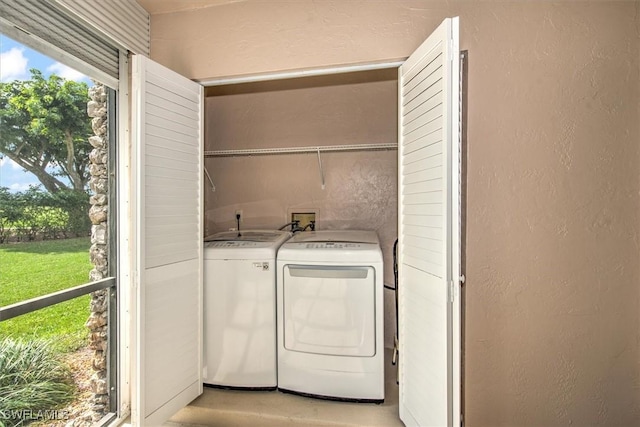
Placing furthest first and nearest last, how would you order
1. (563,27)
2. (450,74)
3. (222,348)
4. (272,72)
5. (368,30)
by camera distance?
(222,348) → (272,72) → (368,30) → (563,27) → (450,74)

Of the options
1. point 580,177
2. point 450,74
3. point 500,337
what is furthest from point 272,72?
point 500,337

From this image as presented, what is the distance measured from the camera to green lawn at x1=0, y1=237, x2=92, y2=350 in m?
1.43

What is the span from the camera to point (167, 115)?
5.81 ft

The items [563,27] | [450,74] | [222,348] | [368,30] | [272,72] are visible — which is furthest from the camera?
[222,348]

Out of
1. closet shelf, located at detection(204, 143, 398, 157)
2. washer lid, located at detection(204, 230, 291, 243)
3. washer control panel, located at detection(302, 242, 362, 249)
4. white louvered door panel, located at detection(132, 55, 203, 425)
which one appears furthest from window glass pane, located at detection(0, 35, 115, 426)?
washer control panel, located at detection(302, 242, 362, 249)

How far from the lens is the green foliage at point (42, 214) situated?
1442 millimetres

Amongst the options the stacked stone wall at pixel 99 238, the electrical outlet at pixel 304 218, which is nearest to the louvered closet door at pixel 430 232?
the electrical outlet at pixel 304 218

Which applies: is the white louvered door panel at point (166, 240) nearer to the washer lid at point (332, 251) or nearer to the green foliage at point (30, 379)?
the green foliage at point (30, 379)

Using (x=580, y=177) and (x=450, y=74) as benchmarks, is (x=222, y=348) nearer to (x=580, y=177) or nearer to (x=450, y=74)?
(x=450, y=74)

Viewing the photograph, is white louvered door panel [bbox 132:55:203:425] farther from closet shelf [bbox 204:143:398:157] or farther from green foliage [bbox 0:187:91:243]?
closet shelf [bbox 204:143:398:157]

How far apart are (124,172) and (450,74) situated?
6.10 feet

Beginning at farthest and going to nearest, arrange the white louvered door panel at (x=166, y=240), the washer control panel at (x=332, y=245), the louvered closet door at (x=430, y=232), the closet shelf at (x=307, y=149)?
the closet shelf at (x=307, y=149)
the washer control panel at (x=332, y=245)
the white louvered door panel at (x=166, y=240)
the louvered closet door at (x=430, y=232)

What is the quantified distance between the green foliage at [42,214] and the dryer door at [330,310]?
1.23 m

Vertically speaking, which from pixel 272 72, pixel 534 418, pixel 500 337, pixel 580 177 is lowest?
pixel 534 418
